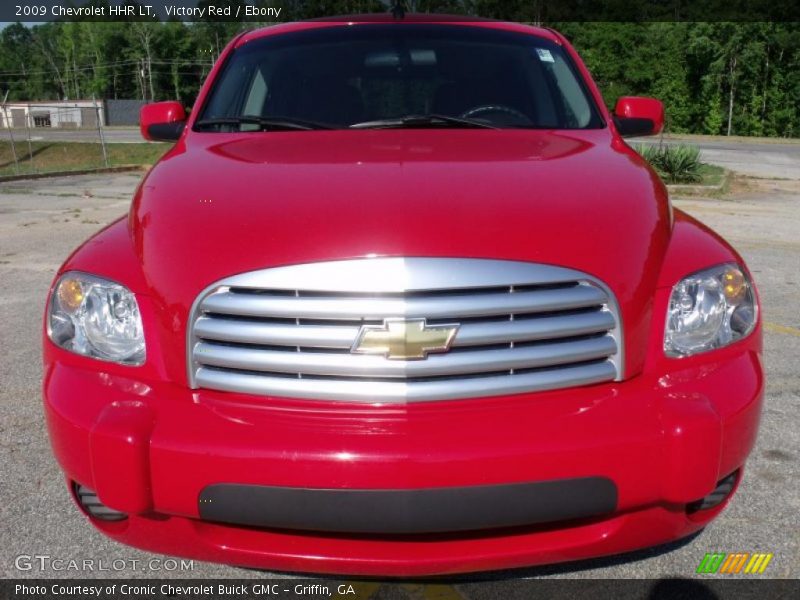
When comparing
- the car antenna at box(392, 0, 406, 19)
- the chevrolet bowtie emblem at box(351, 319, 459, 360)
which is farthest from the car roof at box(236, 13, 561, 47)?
the chevrolet bowtie emblem at box(351, 319, 459, 360)

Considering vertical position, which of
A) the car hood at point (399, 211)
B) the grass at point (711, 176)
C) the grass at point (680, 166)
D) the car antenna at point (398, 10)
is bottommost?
the grass at point (711, 176)

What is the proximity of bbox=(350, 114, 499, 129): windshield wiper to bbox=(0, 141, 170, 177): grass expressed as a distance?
2613 cm

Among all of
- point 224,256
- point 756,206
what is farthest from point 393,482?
point 756,206

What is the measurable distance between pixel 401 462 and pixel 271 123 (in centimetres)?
171

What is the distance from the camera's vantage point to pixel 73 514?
260 cm

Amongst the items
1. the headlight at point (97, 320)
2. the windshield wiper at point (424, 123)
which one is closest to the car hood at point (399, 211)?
the headlight at point (97, 320)

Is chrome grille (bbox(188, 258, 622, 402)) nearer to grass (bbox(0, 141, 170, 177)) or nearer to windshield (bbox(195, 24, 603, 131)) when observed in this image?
windshield (bbox(195, 24, 603, 131))

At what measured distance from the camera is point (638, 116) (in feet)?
11.7

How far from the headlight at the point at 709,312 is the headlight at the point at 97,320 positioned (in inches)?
55.4

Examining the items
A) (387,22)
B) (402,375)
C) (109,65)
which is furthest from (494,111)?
(109,65)

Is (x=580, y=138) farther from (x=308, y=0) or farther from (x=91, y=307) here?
(x=308, y=0)

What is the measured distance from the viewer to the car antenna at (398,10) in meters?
3.60

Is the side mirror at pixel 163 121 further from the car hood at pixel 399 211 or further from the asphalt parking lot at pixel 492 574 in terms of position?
the asphalt parking lot at pixel 492 574

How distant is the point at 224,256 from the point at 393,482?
0.70 meters
